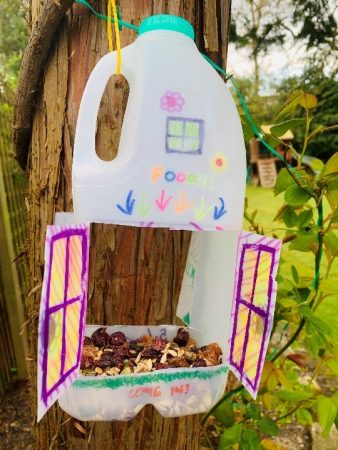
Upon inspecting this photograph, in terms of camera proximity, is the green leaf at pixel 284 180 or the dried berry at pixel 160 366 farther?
the green leaf at pixel 284 180

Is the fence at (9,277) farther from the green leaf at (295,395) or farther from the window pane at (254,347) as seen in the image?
the window pane at (254,347)

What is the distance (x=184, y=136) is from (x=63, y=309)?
306 mm

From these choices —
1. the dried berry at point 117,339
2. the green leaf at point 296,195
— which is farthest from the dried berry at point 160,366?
the green leaf at point 296,195

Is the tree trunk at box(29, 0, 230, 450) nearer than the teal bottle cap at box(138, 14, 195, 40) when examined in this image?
No

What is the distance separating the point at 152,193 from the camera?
0.65 m

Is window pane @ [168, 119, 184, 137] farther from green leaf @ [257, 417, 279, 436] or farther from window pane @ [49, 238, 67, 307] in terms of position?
green leaf @ [257, 417, 279, 436]

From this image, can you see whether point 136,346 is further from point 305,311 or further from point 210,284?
point 305,311

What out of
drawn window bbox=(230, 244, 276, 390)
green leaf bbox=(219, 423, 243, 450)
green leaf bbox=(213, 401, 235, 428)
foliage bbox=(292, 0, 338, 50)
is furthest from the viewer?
foliage bbox=(292, 0, 338, 50)

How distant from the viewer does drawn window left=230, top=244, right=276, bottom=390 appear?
2.40 feet

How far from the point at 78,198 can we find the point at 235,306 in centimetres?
33

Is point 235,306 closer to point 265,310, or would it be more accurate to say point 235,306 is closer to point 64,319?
point 265,310

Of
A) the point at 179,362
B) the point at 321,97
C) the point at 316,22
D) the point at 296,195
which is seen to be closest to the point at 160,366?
the point at 179,362

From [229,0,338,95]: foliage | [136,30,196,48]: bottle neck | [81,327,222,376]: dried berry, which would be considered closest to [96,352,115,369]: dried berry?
[81,327,222,376]: dried berry

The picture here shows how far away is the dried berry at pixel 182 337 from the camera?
893 millimetres
